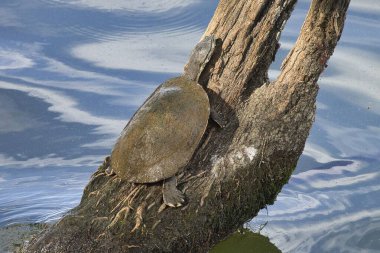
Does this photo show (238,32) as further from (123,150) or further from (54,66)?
(54,66)

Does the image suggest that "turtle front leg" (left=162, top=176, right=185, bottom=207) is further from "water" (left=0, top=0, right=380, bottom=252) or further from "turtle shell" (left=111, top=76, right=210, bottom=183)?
"water" (left=0, top=0, right=380, bottom=252)

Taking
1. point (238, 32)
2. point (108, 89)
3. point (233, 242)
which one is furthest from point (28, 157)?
point (238, 32)

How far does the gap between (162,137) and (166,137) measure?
0.07 ft

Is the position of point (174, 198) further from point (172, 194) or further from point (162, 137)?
point (162, 137)

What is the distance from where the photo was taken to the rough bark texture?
4.54 m

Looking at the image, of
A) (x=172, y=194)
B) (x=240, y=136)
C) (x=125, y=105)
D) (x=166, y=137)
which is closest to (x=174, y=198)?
(x=172, y=194)

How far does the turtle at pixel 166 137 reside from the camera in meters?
4.51

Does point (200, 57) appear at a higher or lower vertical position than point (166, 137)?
higher

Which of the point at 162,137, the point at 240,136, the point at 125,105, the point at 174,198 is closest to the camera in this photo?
the point at 174,198

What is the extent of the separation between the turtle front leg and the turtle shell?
0.15ft

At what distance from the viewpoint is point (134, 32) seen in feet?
26.5

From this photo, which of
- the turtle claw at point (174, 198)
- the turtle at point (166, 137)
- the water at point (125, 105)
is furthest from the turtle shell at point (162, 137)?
the water at point (125, 105)

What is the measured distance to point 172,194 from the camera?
14.6ft

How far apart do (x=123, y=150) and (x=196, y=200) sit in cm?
49
